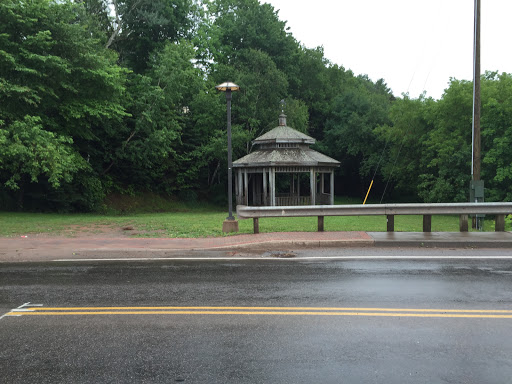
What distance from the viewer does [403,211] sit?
11.9 metres

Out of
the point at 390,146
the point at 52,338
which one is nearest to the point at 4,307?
the point at 52,338

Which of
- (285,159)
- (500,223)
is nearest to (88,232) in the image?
(500,223)

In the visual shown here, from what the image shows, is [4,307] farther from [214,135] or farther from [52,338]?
[214,135]

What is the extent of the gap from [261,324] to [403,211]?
770 cm

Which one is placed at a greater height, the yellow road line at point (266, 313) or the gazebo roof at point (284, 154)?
the gazebo roof at point (284, 154)

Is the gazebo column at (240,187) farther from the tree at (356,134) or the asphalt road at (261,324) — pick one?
the asphalt road at (261,324)

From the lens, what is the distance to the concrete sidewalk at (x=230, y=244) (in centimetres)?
1048

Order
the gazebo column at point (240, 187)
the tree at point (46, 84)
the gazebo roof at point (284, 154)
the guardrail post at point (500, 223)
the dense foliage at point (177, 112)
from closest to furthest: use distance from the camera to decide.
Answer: the guardrail post at point (500, 223)
the tree at point (46, 84)
the dense foliage at point (177, 112)
the gazebo roof at point (284, 154)
the gazebo column at point (240, 187)

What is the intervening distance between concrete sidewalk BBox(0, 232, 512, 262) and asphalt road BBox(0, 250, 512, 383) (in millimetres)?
1896

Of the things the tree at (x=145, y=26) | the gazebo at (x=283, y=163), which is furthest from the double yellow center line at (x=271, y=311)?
the tree at (x=145, y=26)

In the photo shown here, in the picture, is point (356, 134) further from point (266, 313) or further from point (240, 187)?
point (266, 313)

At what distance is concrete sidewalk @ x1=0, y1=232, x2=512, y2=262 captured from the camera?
34.4 feet

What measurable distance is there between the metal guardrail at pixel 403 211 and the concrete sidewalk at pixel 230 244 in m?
0.46

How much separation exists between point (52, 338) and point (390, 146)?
40848 millimetres
